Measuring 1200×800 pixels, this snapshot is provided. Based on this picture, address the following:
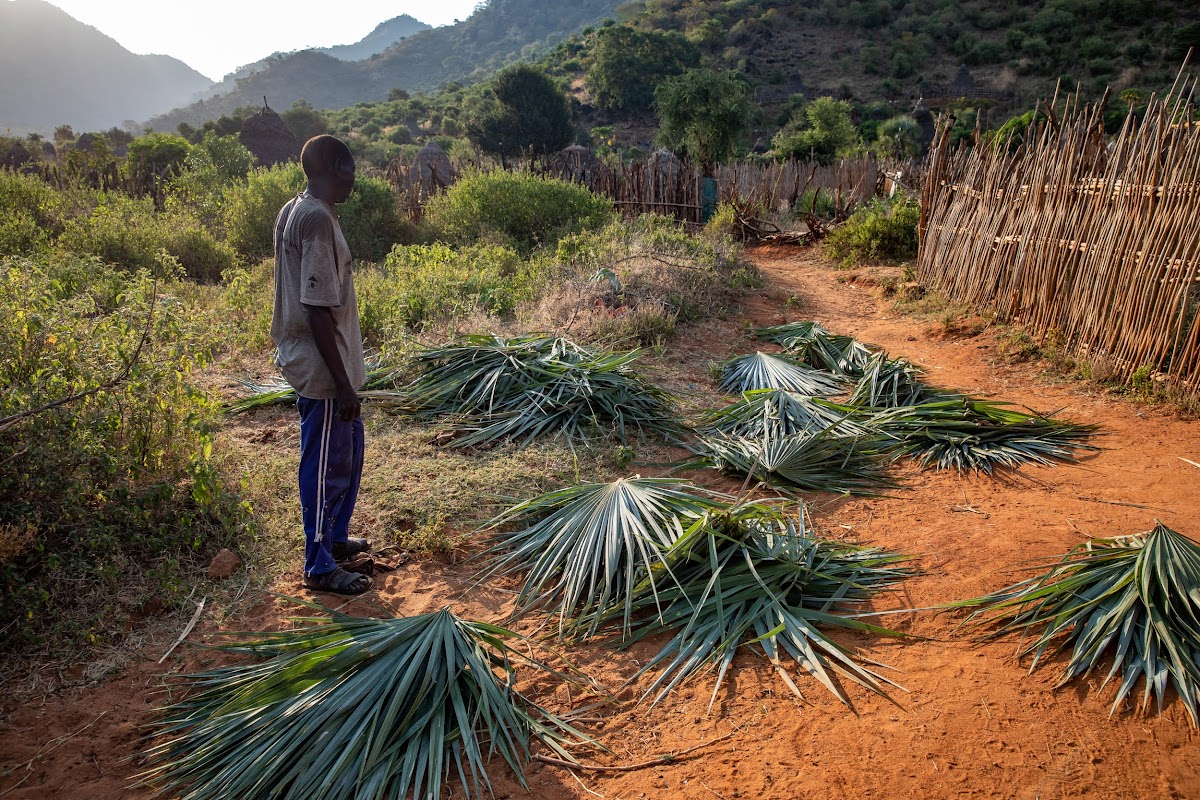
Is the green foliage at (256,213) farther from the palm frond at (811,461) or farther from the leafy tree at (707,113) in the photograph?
the leafy tree at (707,113)

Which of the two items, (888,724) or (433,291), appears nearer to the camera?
(888,724)

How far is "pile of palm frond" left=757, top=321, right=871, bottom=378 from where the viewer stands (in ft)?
18.4

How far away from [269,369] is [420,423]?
188cm

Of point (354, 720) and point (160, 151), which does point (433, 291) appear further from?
point (160, 151)

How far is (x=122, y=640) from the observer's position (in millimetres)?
A: 2637

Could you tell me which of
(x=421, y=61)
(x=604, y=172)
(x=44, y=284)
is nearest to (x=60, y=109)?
(x=421, y=61)

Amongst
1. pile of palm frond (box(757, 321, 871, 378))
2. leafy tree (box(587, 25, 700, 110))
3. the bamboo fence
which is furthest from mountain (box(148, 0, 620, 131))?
pile of palm frond (box(757, 321, 871, 378))

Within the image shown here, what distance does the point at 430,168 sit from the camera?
16078 mm

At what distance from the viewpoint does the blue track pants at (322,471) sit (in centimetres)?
289

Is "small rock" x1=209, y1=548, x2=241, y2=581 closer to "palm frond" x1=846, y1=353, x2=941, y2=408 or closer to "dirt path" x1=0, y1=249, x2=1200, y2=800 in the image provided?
"dirt path" x1=0, y1=249, x2=1200, y2=800

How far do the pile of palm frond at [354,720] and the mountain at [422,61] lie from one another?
8917 centimetres

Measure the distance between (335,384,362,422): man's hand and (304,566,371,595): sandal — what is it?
0.65 meters

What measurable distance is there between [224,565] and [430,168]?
1446 cm

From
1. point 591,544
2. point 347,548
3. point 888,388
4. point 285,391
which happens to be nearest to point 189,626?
point 347,548
